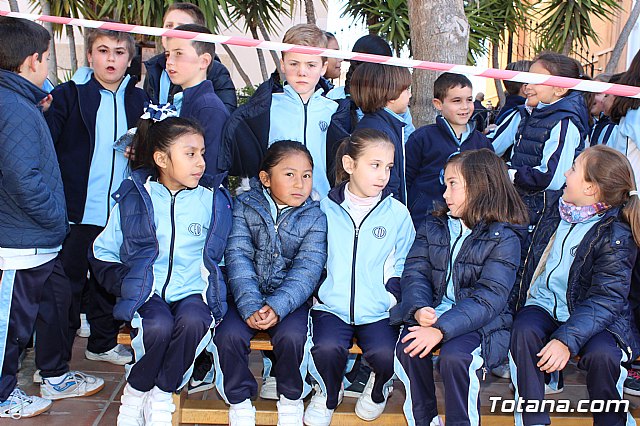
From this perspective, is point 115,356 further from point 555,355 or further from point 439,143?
point 555,355

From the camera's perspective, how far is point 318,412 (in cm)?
340

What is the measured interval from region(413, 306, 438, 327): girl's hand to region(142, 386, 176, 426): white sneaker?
1.17 metres

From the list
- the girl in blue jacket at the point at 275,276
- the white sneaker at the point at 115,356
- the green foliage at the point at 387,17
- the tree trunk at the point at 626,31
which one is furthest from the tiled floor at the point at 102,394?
the green foliage at the point at 387,17

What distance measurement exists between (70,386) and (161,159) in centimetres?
130

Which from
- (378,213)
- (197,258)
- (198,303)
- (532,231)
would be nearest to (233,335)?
(198,303)

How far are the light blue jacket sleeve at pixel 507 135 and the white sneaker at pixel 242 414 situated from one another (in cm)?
231

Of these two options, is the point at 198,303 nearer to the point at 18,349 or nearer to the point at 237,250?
the point at 237,250

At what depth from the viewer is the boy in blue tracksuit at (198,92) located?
3.86 meters

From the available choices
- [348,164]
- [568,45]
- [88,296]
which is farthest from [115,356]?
[568,45]

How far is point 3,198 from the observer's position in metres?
3.45

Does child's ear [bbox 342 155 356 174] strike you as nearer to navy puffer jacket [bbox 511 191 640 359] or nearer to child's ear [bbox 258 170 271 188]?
child's ear [bbox 258 170 271 188]

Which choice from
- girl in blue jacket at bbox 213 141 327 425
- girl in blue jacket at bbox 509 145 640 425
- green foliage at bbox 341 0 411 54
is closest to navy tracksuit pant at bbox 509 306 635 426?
girl in blue jacket at bbox 509 145 640 425

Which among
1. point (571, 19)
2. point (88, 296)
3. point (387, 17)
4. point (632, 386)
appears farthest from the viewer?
point (571, 19)

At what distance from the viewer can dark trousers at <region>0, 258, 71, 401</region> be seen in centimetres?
347
